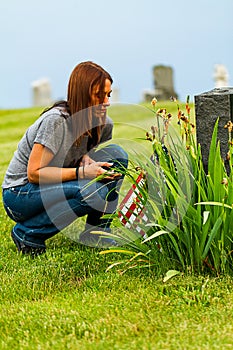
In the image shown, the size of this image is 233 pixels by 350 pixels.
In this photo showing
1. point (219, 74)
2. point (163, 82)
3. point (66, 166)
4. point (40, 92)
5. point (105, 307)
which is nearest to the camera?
point (105, 307)

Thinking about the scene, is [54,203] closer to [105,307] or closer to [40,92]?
[105,307]

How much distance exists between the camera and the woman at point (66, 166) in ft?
14.1

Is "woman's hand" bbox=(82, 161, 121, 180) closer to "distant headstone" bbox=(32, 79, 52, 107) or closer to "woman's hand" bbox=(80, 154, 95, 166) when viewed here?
"woman's hand" bbox=(80, 154, 95, 166)

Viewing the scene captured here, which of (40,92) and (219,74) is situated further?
(40,92)

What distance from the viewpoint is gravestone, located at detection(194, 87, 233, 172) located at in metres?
4.45

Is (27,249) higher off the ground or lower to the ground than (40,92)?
higher

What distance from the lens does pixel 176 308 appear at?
3.47 metres

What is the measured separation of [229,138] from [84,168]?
3.22 ft

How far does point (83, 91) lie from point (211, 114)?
2.86 feet

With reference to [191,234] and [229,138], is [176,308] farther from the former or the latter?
[229,138]

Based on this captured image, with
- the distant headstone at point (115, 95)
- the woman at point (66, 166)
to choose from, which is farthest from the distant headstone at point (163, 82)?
the woman at point (66, 166)

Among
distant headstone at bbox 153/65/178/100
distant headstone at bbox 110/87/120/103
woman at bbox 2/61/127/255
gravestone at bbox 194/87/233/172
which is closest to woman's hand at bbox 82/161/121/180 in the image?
woman at bbox 2/61/127/255

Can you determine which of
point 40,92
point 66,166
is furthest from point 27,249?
point 40,92

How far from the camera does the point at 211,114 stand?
448 centimetres
